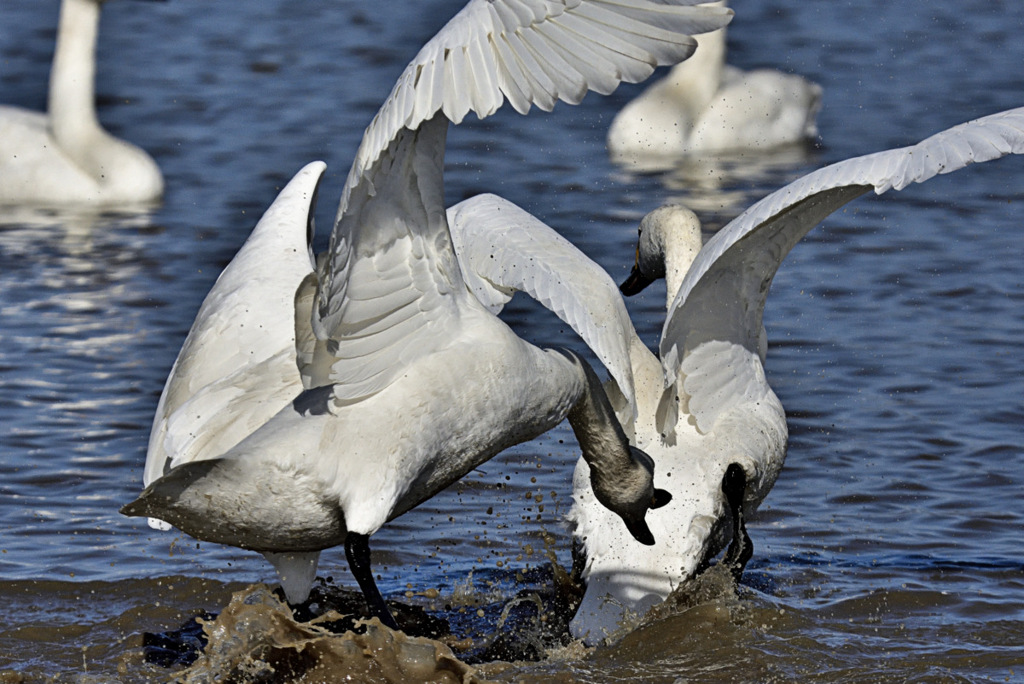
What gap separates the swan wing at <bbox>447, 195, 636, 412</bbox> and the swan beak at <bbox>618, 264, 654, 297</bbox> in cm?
156

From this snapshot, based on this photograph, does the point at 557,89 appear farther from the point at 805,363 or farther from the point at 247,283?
the point at 805,363

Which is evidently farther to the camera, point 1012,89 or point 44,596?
A: point 1012,89

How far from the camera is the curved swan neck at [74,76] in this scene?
12469mm

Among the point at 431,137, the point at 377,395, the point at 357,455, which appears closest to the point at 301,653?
the point at 357,455

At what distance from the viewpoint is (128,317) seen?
951 cm

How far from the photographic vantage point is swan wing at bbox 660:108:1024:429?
560cm

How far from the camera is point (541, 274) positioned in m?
5.74

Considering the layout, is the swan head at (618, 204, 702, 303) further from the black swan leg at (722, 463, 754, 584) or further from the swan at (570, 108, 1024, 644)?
the black swan leg at (722, 463, 754, 584)

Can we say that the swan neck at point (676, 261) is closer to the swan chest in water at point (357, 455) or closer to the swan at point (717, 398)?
the swan at point (717, 398)

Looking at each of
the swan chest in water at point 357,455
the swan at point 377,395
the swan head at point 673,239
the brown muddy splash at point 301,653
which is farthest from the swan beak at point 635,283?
the brown muddy splash at point 301,653

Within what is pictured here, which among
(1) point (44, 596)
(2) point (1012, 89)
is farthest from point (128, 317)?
(2) point (1012, 89)

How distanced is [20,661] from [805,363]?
453cm

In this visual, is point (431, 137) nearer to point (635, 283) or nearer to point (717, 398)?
point (717, 398)

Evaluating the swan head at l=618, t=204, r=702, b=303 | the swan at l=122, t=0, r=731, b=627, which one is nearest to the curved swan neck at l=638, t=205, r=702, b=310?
the swan head at l=618, t=204, r=702, b=303
